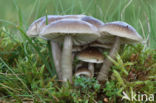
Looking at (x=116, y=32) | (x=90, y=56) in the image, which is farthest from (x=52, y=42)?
(x=116, y=32)

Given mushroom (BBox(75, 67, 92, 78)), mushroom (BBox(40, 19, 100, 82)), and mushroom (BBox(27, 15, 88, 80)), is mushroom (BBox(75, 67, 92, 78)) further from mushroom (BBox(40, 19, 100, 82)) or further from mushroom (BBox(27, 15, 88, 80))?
mushroom (BBox(27, 15, 88, 80))

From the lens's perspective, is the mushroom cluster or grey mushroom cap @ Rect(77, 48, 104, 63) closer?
the mushroom cluster

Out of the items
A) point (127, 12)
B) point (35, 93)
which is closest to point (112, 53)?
point (35, 93)

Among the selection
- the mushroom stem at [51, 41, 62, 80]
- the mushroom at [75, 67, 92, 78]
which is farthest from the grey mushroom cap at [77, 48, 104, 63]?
the mushroom stem at [51, 41, 62, 80]

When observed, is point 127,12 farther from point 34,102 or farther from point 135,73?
point 34,102

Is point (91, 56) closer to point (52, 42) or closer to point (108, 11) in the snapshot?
point (52, 42)

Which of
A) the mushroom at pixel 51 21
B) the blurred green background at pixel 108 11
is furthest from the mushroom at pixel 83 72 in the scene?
the blurred green background at pixel 108 11

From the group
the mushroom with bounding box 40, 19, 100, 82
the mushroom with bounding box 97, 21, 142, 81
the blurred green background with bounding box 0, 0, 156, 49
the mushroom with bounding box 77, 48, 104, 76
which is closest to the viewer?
the mushroom with bounding box 40, 19, 100, 82

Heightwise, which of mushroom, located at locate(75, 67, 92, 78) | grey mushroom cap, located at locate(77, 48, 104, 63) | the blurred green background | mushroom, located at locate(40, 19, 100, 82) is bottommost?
mushroom, located at locate(75, 67, 92, 78)
